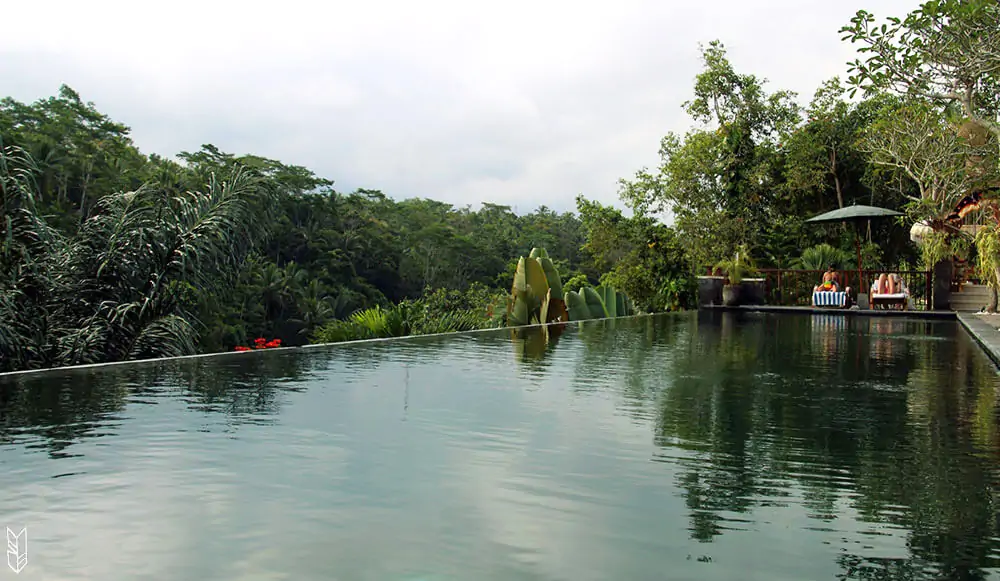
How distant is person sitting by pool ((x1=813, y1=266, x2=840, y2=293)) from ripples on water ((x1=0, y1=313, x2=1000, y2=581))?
41.2ft

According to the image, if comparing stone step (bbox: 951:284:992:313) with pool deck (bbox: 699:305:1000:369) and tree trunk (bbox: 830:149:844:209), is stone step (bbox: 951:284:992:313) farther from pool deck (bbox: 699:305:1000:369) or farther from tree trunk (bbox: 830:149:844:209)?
tree trunk (bbox: 830:149:844:209)

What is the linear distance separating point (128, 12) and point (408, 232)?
43.3 meters

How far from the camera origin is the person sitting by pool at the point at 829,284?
1838 centimetres

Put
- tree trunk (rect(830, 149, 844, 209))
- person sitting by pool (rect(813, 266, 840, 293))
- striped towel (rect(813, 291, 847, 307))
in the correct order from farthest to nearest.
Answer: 1. tree trunk (rect(830, 149, 844, 209))
2. person sitting by pool (rect(813, 266, 840, 293))
3. striped towel (rect(813, 291, 847, 307))

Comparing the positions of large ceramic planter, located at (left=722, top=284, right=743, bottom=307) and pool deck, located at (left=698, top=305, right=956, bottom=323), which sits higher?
large ceramic planter, located at (left=722, top=284, right=743, bottom=307)

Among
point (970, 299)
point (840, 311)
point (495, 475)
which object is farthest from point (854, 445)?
point (970, 299)

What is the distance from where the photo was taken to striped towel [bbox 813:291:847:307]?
59.6 ft

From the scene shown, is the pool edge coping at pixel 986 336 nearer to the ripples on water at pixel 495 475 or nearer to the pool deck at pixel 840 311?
the ripples on water at pixel 495 475

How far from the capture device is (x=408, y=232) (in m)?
58.2

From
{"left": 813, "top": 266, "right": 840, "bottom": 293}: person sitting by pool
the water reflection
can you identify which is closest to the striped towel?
{"left": 813, "top": 266, "right": 840, "bottom": 293}: person sitting by pool

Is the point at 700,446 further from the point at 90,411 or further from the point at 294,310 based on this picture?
the point at 294,310

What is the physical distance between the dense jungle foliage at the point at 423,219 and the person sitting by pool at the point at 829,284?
1.91 m

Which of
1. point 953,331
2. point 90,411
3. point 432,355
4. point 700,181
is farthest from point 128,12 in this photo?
point 700,181

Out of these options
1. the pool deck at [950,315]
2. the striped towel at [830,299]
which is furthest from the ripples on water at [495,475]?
the striped towel at [830,299]
